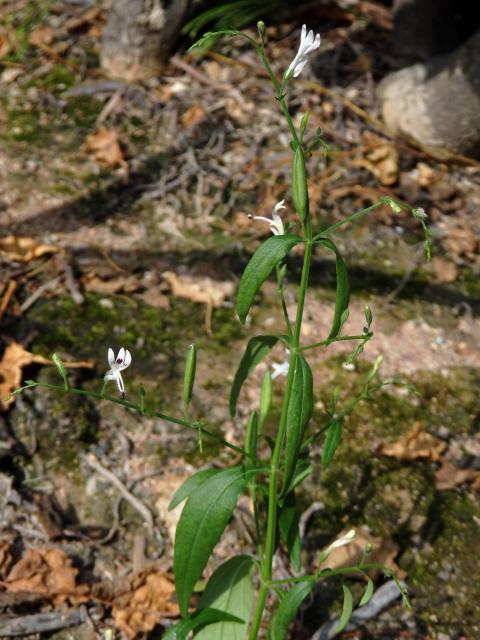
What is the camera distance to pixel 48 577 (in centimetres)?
213

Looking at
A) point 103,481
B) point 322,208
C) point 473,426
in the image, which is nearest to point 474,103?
point 322,208

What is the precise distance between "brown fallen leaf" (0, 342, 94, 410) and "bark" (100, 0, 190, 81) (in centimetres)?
190

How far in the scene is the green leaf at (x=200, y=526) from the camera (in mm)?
1566

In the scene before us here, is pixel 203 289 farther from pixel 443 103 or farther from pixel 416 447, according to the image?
pixel 443 103

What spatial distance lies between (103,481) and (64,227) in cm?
117

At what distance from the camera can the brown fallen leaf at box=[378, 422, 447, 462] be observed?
8.47 feet

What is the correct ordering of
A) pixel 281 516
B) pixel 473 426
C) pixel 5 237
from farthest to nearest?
pixel 5 237
pixel 473 426
pixel 281 516

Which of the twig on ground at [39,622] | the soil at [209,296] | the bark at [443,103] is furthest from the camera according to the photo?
the bark at [443,103]

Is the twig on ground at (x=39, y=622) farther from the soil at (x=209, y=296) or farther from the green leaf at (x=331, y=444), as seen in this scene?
the green leaf at (x=331, y=444)

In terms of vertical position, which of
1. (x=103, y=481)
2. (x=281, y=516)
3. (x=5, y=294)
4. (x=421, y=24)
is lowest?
(x=103, y=481)

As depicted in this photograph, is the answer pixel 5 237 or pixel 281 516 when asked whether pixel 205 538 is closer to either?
pixel 281 516

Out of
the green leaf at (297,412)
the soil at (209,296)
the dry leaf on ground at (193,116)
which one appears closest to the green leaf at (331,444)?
the green leaf at (297,412)

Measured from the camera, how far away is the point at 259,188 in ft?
11.8

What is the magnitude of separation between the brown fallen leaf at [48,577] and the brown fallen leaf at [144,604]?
10cm
